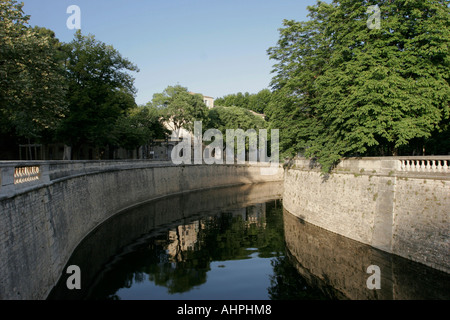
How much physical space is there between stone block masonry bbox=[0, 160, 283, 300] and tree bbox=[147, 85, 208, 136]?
22.2 metres

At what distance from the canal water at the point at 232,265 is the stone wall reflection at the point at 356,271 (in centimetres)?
4

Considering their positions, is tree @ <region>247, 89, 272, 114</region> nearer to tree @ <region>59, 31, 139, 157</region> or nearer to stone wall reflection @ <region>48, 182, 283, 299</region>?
stone wall reflection @ <region>48, 182, 283, 299</region>

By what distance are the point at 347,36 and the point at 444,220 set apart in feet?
39.6

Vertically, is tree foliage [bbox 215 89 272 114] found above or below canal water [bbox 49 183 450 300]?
above

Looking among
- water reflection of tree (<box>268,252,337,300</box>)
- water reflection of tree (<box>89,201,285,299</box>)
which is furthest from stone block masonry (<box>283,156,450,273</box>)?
water reflection of tree (<box>268,252,337,300</box>)

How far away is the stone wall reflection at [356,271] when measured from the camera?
1345 centimetres

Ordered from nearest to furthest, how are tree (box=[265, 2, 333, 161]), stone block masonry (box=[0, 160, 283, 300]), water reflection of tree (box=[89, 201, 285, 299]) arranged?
stone block masonry (box=[0, 160, 283, 300]) < water reflection of tree (box=[89, 201, 285, 299]) < tree (box=[265, 2, 333, 161])

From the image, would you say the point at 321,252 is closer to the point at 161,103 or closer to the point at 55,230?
the point at 55,230

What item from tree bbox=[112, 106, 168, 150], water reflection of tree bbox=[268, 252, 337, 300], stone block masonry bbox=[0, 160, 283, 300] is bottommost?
water reflection of tree bbox=[268, 252, 337, 300]

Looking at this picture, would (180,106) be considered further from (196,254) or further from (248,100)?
(248,100)

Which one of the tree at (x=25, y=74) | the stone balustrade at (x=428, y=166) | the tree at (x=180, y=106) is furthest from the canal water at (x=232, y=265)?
the tree at (x=180, y=106)

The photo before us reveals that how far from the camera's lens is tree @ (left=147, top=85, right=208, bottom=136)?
2203 inches

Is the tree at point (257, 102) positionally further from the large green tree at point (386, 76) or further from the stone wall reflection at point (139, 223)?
the large green tree at point (386, 76)

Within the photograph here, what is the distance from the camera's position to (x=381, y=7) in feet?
62.0
